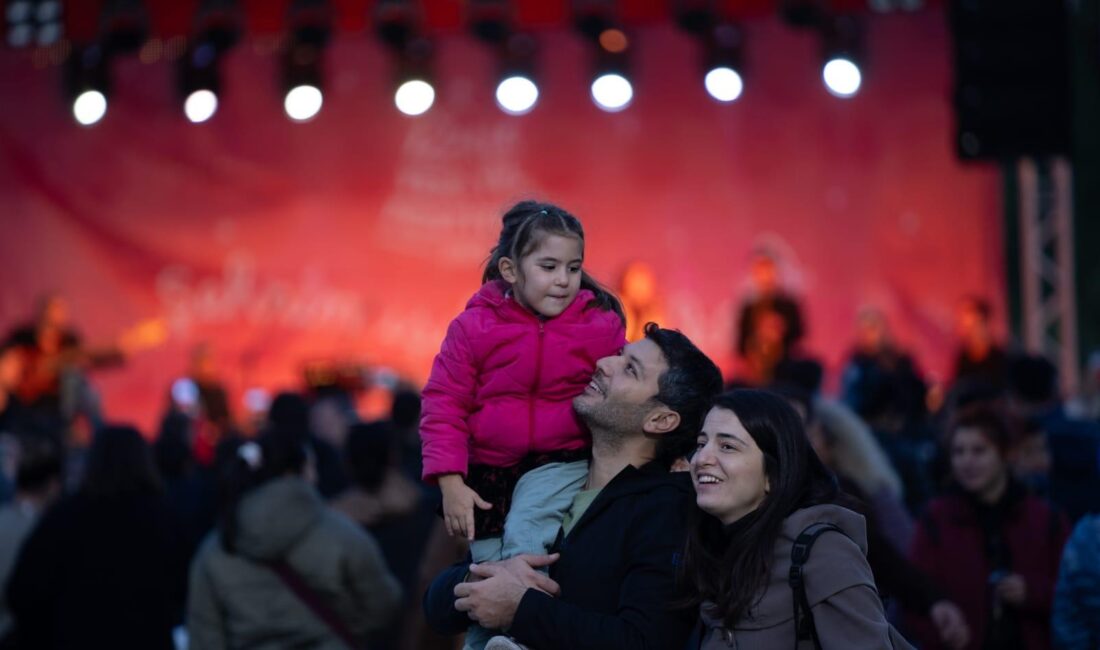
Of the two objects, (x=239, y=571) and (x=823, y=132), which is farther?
(x=823, y=132)

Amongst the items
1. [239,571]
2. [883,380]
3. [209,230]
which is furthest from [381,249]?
[239,571]

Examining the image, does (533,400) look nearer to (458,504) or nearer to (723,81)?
(458,504)

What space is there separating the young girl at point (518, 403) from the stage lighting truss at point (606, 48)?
649 cm

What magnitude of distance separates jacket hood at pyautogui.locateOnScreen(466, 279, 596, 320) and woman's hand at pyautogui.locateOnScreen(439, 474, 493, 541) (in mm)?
419

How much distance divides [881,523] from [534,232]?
236 centimetres

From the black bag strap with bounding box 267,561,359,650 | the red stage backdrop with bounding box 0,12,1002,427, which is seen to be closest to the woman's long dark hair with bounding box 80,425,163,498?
the black bag strap with bounding box 267,561,359,650

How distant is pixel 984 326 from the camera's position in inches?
452

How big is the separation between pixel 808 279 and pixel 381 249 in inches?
158

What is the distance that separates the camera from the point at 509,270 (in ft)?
12.4

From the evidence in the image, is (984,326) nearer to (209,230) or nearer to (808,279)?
(808,279)

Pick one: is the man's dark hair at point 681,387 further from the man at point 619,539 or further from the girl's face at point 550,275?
the girl's face at point 550,275

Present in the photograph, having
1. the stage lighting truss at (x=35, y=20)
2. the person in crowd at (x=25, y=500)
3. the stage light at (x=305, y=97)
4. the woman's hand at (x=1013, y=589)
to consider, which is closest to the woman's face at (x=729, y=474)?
the woman's hand at (x=1013, y=589)

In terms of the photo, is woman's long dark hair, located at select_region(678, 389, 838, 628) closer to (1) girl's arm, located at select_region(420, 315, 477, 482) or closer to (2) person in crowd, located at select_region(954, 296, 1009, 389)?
(1) girl's arm, located at select_region(420, 315, 477, 482)

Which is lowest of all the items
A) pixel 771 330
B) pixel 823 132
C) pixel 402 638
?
pixel 402 638
